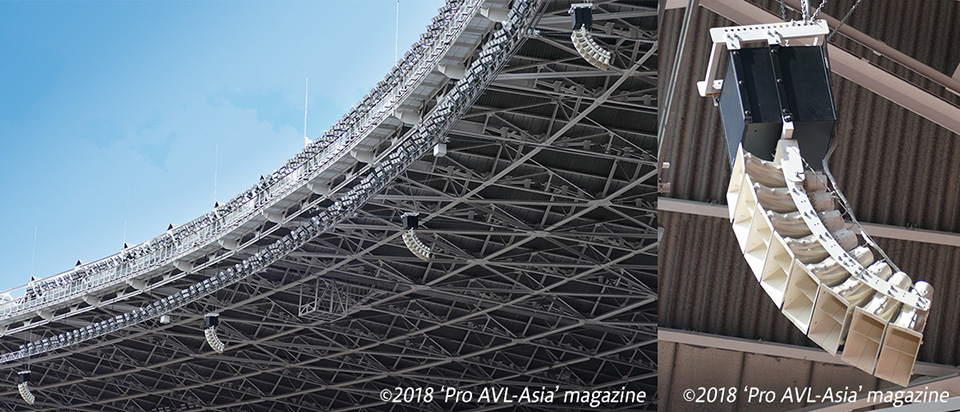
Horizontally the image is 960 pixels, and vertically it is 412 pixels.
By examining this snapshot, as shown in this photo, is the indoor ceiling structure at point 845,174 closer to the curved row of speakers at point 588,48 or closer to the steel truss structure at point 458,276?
the curved row of speakers at point 588,48

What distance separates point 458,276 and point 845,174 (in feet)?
83.4

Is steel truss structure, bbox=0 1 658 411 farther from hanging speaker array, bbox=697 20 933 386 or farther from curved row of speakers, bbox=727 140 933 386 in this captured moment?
curved row of speakers, bbox=727 140 933 386

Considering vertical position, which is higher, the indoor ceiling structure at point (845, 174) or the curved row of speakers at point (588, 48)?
the curved row of speakers at point (588, 48)

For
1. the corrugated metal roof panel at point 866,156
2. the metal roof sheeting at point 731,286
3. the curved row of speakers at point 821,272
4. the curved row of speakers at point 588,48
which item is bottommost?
the curved row of speakers at point 821,272

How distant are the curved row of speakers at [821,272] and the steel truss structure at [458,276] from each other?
649 inches

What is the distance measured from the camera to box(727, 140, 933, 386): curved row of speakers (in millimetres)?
4812

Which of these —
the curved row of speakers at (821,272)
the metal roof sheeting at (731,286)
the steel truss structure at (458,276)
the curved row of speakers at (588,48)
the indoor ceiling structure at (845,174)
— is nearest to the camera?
the curved row of speakers at (821,272)

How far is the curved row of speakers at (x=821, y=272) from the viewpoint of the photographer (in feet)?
15.8

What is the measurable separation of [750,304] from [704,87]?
7.70 m

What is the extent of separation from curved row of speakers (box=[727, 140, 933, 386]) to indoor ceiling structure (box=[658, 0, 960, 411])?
19.3ft

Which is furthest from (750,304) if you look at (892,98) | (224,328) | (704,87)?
(224,328)

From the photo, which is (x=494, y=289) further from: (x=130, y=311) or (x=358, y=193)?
(x=130, y=311)

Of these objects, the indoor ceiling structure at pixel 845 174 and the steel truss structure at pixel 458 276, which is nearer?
the indoor ceiling structure at pixel 845 174

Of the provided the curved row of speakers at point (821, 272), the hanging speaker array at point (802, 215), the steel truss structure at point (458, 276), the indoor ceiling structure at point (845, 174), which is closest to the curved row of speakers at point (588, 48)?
the steel truss structure at point (458, 276)
